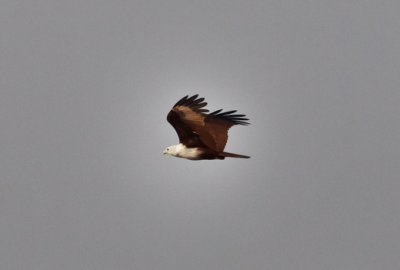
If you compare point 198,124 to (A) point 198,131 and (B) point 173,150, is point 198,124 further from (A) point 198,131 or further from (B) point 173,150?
(B) point 173,150

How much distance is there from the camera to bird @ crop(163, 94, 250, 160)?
2145 cm

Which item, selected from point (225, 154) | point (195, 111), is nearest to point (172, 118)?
point (195, 111)

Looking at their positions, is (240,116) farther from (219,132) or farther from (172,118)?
(172,118)

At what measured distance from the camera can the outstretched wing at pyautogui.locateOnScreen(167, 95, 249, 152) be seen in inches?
840

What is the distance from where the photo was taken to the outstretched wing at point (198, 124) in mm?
21328

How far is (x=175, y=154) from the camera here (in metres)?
22.3

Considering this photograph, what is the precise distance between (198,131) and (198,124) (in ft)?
0.84

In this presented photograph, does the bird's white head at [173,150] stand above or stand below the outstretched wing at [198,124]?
below

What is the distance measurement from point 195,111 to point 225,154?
1.94 meters

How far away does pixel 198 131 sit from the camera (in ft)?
71.8

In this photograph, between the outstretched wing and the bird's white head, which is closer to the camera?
the outstretched wing

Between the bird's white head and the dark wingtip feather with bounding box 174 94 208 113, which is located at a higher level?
the dark wingtip feather with bounding box 174 94 208 113

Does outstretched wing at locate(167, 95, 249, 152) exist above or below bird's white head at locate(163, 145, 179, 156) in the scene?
above

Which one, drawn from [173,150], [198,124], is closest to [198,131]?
[198,124]
